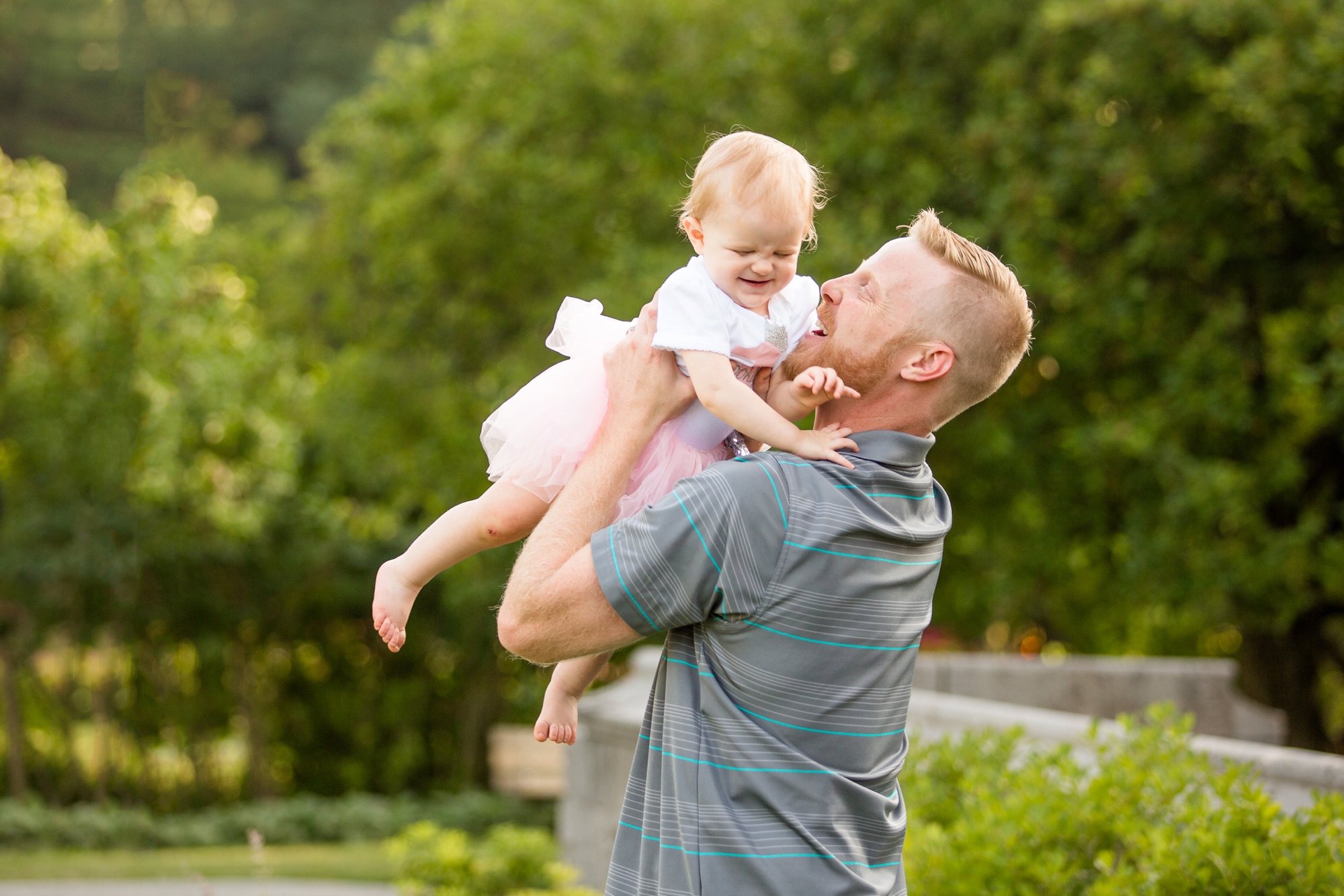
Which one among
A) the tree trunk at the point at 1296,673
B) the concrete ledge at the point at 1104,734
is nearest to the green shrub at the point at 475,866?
the concrete ledge at the point at 1104,734

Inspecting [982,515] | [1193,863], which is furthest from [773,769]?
[982,515]

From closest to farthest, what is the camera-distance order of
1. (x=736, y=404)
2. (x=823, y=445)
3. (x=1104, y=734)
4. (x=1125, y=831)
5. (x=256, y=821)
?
(x=823, y=445) < (x=736, y=404) < (x=1125, y=831) < (x=1104, y=734) < (x=256, y=821)

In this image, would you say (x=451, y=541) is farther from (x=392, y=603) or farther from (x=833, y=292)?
(x=833, y=292)

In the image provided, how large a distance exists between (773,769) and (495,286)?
35.7 feet

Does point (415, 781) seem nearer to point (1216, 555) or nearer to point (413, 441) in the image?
point (413, 441)

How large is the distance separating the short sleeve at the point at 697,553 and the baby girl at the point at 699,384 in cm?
23

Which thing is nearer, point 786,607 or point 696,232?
point 786,607

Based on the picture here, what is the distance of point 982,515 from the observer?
397 inches

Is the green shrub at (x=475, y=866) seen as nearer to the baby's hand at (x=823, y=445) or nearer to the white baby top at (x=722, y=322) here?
the white baby top at (x=722, y=322)

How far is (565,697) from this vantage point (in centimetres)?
227

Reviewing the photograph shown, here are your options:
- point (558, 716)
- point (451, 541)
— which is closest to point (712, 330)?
point (451, 541)

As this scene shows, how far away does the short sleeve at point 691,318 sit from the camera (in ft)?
6.69

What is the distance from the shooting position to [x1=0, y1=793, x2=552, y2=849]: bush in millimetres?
12414

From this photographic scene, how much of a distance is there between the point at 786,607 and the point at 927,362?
46 cm
